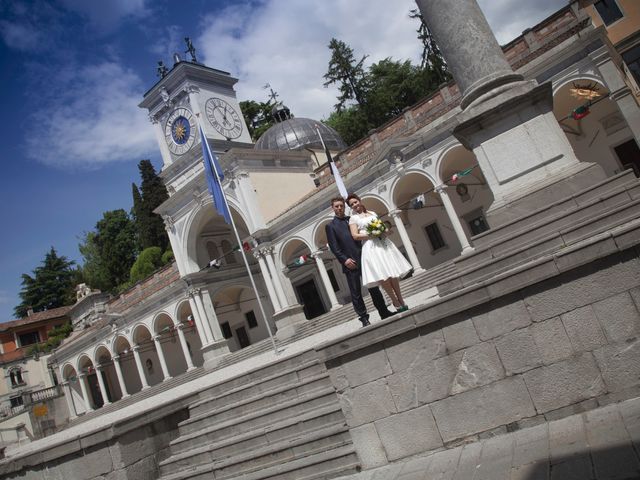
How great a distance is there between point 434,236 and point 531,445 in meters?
21.2

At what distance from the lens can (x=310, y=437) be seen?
543 cm

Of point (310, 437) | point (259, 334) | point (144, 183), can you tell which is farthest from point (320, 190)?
point (144, 183)

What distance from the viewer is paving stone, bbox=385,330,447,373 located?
458 cm

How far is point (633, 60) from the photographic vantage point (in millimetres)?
19688

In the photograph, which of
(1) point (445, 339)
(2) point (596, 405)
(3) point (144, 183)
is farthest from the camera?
(3) point (144, 183)

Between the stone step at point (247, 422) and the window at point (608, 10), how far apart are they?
22.2 meters

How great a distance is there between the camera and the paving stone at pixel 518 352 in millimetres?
4211

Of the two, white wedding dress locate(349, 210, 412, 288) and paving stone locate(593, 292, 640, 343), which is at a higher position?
white wedding dress locate(349, 210, 412, 288)

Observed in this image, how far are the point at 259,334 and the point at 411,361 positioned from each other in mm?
27984

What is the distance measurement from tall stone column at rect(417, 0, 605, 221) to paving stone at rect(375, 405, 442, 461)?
3380mm

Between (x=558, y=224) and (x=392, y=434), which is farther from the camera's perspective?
(x=558, y=224)

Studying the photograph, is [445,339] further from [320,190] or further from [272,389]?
[320,190]

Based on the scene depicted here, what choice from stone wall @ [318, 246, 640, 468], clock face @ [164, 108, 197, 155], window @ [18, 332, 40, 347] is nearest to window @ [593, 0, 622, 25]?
stone wall @ [318, 246, 640, 468]

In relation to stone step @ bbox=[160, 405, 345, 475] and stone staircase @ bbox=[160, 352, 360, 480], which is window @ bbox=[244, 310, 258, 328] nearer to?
stone staircase @ bbox=[160, 352, 360, 480]
